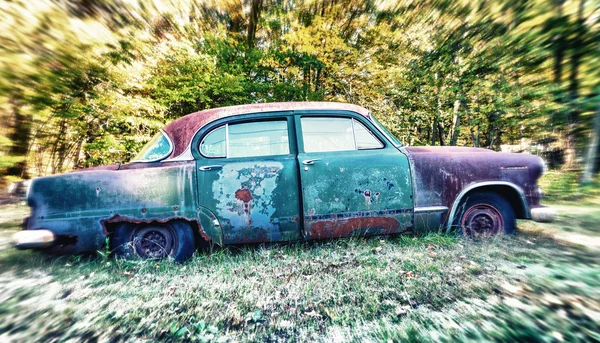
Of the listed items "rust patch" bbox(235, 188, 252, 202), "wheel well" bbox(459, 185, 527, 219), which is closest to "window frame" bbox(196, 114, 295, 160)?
"rust patch" bbox(235, 188, 252, 202)

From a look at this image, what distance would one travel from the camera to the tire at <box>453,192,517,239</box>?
320cm

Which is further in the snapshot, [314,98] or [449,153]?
[314,98]

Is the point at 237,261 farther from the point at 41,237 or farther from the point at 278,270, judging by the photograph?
the point at 41,237

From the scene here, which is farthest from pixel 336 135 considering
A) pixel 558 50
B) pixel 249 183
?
pixel 558 50

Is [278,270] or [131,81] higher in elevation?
[131,81]

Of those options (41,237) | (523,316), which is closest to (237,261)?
(41,237)

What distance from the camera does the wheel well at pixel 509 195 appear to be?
3.17m

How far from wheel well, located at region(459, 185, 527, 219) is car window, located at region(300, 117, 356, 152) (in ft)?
5.02

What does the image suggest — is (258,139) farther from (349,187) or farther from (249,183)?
(349,187)

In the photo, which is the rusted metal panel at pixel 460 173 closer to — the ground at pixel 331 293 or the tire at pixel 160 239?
the ground at pixel 331 293

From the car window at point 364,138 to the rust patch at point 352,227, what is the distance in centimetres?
82

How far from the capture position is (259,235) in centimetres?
295

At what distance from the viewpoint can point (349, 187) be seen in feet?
9.90

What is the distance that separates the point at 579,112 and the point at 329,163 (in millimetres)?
1952
